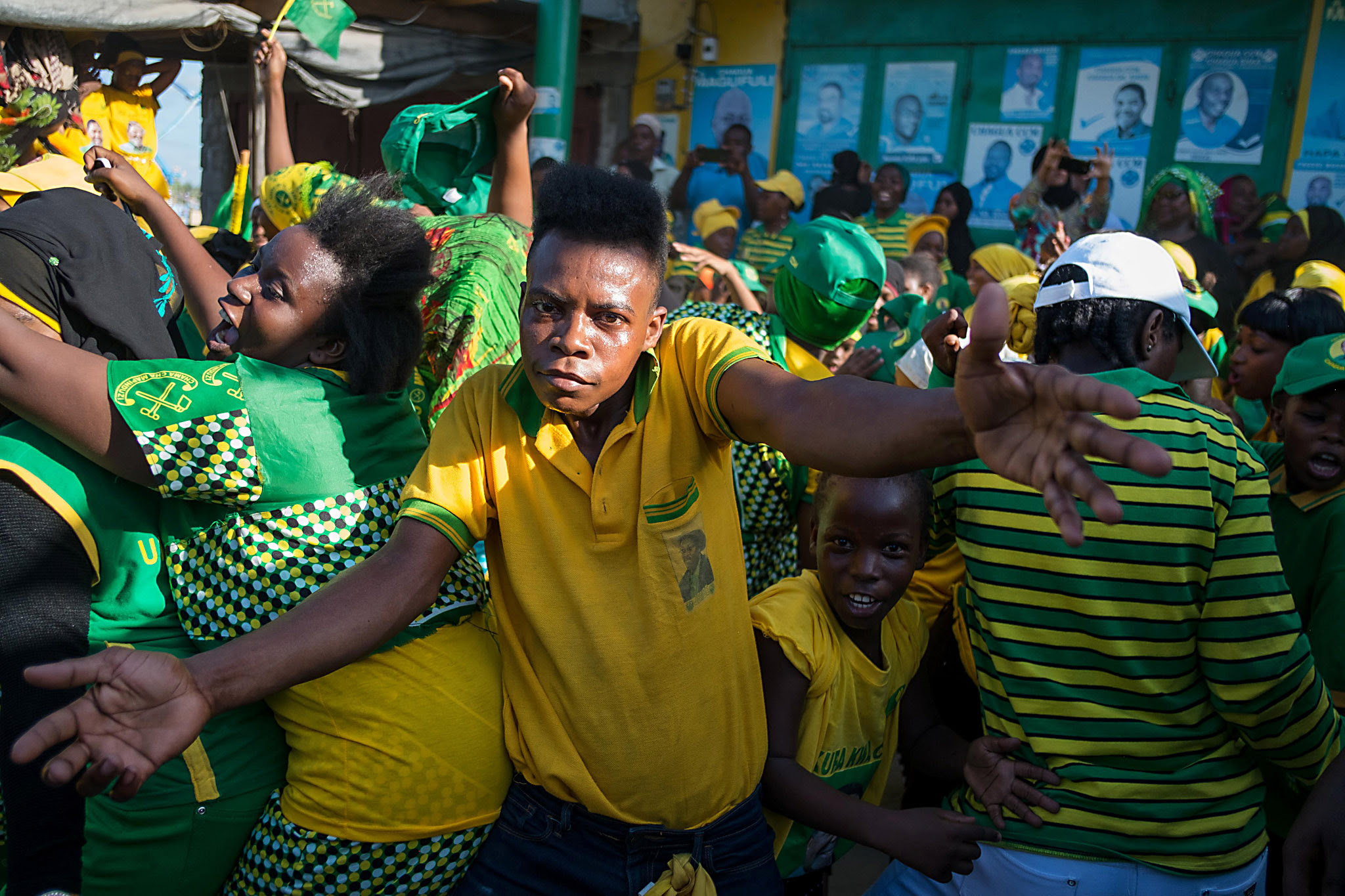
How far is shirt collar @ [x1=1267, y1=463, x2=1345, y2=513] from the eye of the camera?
2.36 meters

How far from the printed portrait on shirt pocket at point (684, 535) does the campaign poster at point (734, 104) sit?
9370 millimetres

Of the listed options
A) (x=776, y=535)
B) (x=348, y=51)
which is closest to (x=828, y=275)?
(x=776, y=535)

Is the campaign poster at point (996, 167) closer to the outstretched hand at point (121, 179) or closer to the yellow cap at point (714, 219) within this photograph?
the yellow cap at point (714, 219)

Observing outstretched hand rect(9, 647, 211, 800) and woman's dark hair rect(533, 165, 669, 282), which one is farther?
woman's dark hair rect(533, 165, 669, 282)

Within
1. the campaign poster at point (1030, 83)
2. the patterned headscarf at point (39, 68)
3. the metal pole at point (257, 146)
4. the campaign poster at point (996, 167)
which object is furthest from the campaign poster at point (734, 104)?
the patterned headscarf at point (39, 68)

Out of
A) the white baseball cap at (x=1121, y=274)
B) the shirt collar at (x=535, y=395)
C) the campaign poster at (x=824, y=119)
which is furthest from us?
the campaign poster at (x=824, y=119)

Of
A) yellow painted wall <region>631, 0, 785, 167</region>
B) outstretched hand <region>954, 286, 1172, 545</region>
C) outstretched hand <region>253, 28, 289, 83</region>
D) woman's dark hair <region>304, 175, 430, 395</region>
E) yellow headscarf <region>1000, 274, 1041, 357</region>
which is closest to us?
outstretched hand <region>954, 286, 1172, 545</region>

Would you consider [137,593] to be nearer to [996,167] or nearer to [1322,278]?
[1322,278]

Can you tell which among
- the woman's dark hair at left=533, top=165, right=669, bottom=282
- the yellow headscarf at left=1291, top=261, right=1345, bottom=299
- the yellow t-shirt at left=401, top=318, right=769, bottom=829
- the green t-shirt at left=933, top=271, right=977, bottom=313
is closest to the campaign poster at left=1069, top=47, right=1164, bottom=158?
Answer: the green t-shirt at left=933, top=271, right=977, bottom=313

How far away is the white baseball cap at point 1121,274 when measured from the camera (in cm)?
188

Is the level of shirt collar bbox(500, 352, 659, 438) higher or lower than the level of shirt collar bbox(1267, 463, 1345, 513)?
higher

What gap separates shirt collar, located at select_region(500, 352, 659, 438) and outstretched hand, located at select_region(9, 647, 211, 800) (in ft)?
2.13

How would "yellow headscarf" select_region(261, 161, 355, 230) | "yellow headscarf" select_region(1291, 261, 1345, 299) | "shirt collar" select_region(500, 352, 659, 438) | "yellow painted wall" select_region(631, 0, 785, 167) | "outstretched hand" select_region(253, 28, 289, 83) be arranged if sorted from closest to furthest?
"shirt collar" select_region(500, 352, 659, 438)
"yellow headscarf" select_region(261, 161, 355, 230)
"outstretched hand" select_region(253, 28, 289, 83)
"yellow headscarf" select_region(1291, 261, 1345, 299)
"yellow painted wall" select_region(631, 0, 785, 167)

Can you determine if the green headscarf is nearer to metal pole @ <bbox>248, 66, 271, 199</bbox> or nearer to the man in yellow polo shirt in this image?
the man in yellow polo shirt
